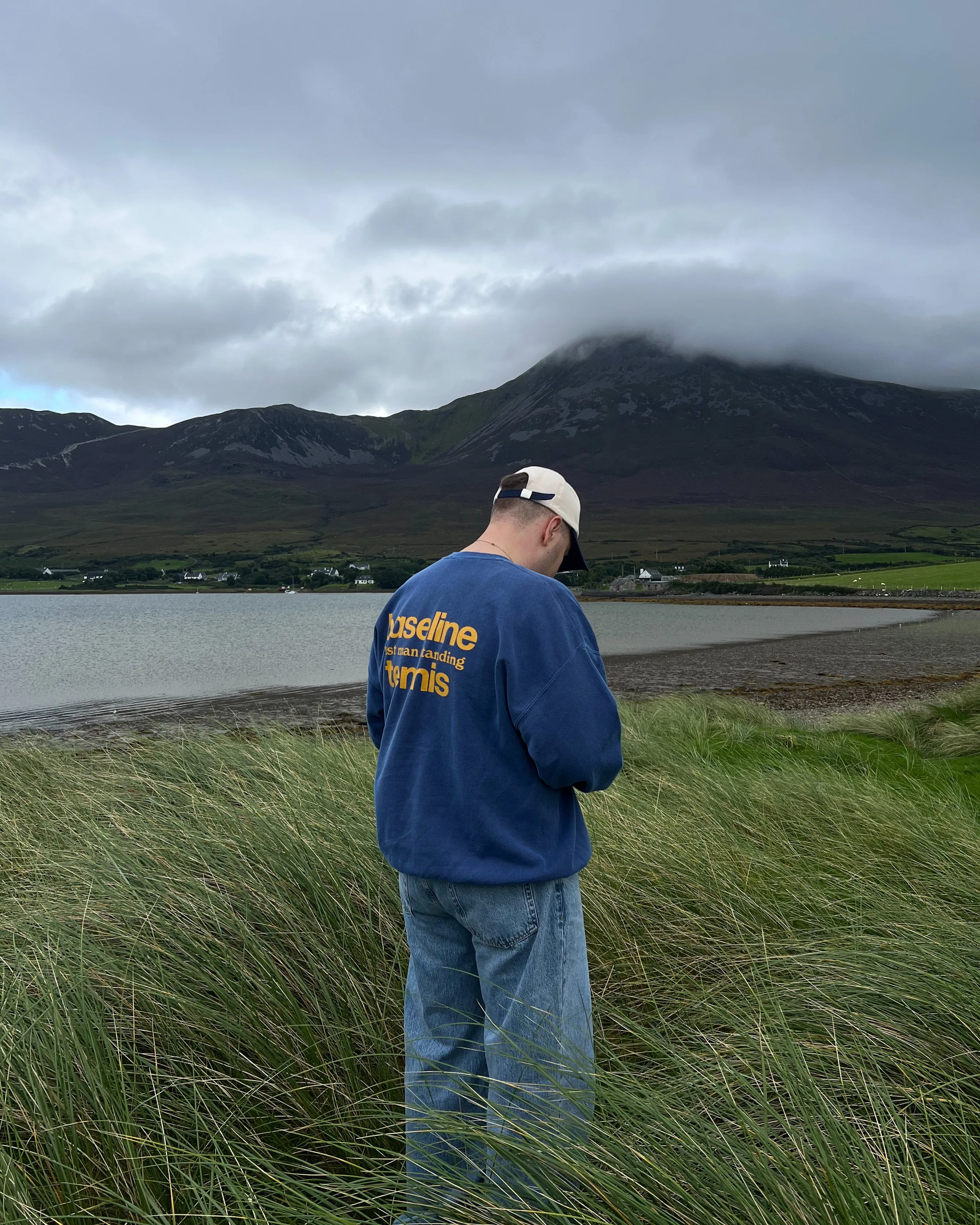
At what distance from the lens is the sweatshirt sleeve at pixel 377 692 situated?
269 cm

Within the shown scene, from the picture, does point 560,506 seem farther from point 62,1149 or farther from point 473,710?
point 62,1149

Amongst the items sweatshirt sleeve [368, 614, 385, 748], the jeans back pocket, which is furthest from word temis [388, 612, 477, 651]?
the jeans back pocket

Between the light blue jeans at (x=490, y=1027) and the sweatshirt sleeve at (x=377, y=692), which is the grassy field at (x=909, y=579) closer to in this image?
the sweatshirt sleeve at (x=377, y=692)

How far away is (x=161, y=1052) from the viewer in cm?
278

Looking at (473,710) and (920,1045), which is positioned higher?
(473,710)

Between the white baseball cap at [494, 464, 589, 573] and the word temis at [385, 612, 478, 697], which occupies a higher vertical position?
the white baseball cap at [494, 464, 589, 573]

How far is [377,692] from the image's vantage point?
2.79 meters

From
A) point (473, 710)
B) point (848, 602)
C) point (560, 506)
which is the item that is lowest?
point (848, 602)

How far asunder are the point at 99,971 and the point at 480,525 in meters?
193

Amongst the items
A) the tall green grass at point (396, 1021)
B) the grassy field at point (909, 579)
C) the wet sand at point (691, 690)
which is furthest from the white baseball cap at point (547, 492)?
the grassy field at point (909, 579)

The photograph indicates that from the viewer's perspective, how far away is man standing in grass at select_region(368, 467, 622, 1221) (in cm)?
221

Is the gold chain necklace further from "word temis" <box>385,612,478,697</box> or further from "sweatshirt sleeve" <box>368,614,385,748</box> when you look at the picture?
"sweatshirt sleeve" <box>368,614,385,748</box>

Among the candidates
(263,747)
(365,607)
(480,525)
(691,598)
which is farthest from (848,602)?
(480,525)

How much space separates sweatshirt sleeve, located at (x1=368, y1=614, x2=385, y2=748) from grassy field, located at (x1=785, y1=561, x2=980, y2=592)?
318ft
